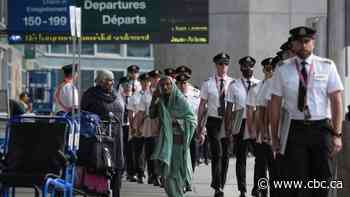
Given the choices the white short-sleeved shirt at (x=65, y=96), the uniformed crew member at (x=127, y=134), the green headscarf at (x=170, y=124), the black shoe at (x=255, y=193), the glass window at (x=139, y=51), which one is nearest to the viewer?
the green headscarf at (x=170, y=124)

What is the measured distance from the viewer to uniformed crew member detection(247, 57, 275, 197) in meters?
12.8

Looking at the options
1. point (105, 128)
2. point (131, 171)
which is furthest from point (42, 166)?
A: point (131, 171)

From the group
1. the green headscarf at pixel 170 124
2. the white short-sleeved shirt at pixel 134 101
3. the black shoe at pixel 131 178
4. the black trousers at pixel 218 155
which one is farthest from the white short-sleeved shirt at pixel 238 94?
the white short-sleeved shirt at pixel 134 101

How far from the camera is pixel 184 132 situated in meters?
13.3

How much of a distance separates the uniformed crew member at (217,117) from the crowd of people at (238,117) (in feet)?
0.05

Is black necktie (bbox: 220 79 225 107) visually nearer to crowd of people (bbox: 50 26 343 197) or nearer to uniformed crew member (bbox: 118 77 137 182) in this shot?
crowd of people (bbox: 50 26 343 197)

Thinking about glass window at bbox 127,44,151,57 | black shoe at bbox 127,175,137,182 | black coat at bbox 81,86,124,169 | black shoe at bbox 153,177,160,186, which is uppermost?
glass window at bbox 127,44,151,57

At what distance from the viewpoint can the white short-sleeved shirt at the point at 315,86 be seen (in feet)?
31.0

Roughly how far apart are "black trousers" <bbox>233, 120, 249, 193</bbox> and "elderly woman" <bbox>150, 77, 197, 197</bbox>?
5.68 feet

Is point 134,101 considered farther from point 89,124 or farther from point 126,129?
point 89,124

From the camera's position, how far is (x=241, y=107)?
15367 millimetres

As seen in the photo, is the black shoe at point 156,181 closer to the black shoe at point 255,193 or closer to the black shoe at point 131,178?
the black shoe at point 131,178

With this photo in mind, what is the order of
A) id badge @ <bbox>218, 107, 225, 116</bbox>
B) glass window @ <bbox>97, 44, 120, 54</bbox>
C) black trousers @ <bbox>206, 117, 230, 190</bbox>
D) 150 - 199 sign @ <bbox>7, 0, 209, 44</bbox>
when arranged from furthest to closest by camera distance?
glass window @ <bbox>97, 44, 120, 54</bbox>
150 - 199 sign @ <bbox>7, 0, 209, 44</bbox>
id badge @ <bbox>218, 107, 225, 116</bbox>
black trousers @ <bbox>206, 117, 230, 190</bbox>

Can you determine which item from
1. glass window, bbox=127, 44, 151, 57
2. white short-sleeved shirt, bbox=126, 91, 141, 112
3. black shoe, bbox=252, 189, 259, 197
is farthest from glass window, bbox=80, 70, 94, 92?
black shoe, bbox=252, 189, 259, 197
